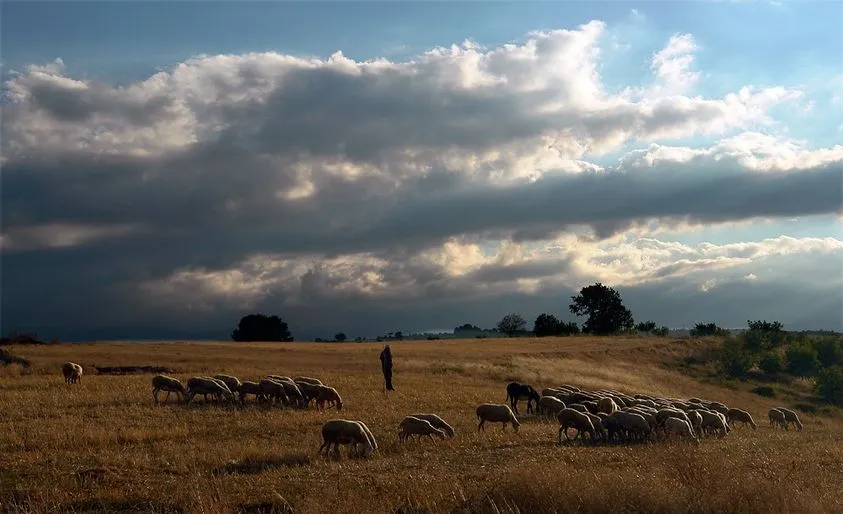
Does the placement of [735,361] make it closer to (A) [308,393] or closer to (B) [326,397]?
(B) [326,397]

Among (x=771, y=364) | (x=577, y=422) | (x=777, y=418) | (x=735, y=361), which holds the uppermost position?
(x=577, y=422)

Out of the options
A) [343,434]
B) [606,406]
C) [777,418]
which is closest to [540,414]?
[606,406]

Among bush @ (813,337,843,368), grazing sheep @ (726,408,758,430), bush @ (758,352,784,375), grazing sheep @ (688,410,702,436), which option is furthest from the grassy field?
bush @ (813,337,843,368)

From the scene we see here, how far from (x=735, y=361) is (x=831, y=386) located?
11.3m

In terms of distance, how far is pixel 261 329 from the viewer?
439 ft

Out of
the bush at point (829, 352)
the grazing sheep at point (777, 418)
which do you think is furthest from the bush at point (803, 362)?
the grazing sheep at point (777, 418)

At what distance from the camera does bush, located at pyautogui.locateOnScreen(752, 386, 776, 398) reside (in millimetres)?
64844

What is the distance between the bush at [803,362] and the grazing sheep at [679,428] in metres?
60.7

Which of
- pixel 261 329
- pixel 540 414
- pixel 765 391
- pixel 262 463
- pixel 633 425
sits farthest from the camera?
pixel 261 329

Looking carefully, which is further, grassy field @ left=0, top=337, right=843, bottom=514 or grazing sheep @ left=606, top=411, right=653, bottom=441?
grazing sheep @ left=606, top=411, right=653, bottom=441

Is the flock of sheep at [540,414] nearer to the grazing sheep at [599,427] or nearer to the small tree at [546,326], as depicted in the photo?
the grazing sheep at [599,427]

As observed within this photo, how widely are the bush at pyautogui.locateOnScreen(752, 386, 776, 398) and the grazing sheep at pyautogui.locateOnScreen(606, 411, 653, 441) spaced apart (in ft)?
156

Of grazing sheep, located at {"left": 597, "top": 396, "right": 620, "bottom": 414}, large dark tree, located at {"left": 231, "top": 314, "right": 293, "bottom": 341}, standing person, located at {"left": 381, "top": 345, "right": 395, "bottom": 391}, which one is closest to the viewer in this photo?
grazing sheep, located at {"left": 597, "top": 396, "right": 620, "bottom": 414}

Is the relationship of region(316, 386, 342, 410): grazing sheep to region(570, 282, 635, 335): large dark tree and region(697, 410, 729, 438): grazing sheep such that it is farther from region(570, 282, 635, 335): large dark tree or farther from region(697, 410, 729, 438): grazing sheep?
region(570, 282, 635, 335): large dark tree
